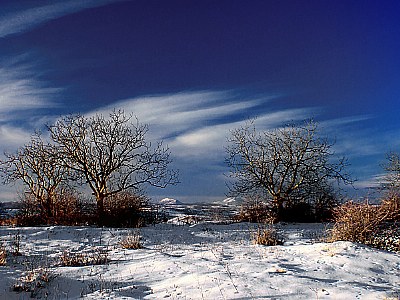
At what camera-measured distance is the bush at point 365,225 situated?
1118 cm

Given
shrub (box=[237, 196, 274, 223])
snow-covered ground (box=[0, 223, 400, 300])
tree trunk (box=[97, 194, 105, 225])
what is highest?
tree trunk (box=[97, 194, 105, 225])

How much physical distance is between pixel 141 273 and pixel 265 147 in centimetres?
1964

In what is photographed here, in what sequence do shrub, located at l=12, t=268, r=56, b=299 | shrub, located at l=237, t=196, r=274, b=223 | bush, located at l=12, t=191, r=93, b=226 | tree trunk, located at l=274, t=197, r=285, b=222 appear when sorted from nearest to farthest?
1. shrub, located at l=12, t=268, r=56, b=299
2. bush, located at l=12, t=191, r=93, b=226
3. shrub, located at l=237, t=196, r=274, b=223
4. tree trunk, located at l=274, t=197, r=285, b=222

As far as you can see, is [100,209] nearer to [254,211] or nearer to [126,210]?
[126,210]

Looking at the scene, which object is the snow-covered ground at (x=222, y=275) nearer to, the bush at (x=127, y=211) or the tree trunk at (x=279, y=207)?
the bush at (x=127, y=211)

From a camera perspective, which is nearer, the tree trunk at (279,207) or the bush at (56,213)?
the bush at (56,213)

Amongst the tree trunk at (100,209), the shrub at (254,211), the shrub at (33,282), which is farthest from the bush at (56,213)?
the shrub at (33,282)

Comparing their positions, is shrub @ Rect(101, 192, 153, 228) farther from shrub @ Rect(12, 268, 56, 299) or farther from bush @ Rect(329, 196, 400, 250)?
shrub @ Rect(12, 268, 56, 299)

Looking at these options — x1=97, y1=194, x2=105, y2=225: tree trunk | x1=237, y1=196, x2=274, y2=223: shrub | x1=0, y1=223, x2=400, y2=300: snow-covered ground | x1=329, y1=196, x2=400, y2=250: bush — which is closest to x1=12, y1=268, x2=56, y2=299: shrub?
x1=0, y1=223, x2=400, y2=300: snow-covered ground

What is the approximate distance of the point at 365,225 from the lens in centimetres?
1130

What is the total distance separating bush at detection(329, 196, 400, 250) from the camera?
36.7ft

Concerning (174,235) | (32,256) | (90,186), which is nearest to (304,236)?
(174,235)

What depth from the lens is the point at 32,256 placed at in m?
11.4

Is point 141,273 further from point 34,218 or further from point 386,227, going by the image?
point 34,218
